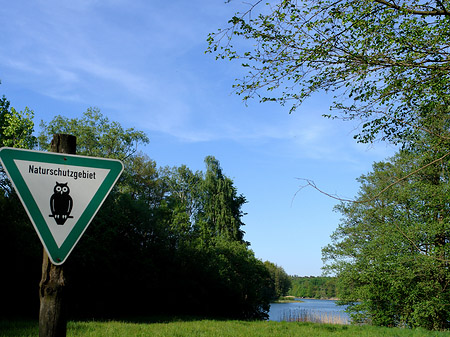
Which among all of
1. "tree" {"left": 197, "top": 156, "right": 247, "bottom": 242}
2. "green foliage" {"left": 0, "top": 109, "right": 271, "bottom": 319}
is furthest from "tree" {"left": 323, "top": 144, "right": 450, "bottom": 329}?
"tree" {"left": 197, "top": 156, "right": 247, "bottom": 242}

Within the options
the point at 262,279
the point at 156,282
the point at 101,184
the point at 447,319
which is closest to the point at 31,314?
the point at 156,282

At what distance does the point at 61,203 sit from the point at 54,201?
0.05 meters

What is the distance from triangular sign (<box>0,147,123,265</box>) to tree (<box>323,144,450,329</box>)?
2059 centimetres

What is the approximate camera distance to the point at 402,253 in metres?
23.5

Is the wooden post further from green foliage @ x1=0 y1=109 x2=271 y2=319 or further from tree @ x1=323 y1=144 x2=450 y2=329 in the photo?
tree @ x1=323 y1=144 x2=450 y2=329

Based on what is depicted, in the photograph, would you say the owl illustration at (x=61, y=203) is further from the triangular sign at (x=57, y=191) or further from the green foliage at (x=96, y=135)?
the green foliage at (x=96, y=135)

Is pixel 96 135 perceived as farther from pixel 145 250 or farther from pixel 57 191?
pixel 57 191

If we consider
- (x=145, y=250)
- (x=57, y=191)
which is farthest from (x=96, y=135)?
(x=57, y=191)

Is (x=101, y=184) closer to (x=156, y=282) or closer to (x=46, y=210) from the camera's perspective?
(x=46, y=210)

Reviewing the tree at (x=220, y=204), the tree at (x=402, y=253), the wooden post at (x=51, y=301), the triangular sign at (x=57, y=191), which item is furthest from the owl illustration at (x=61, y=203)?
the tree at (x=220, y=204)

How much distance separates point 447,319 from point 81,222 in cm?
2706

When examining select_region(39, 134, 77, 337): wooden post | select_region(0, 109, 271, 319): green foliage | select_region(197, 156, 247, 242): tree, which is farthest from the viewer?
select_region(197, 156, 247, 242): tree

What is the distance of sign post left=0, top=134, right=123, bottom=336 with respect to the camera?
272 centimetres

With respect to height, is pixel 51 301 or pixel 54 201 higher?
pixel 54 201
